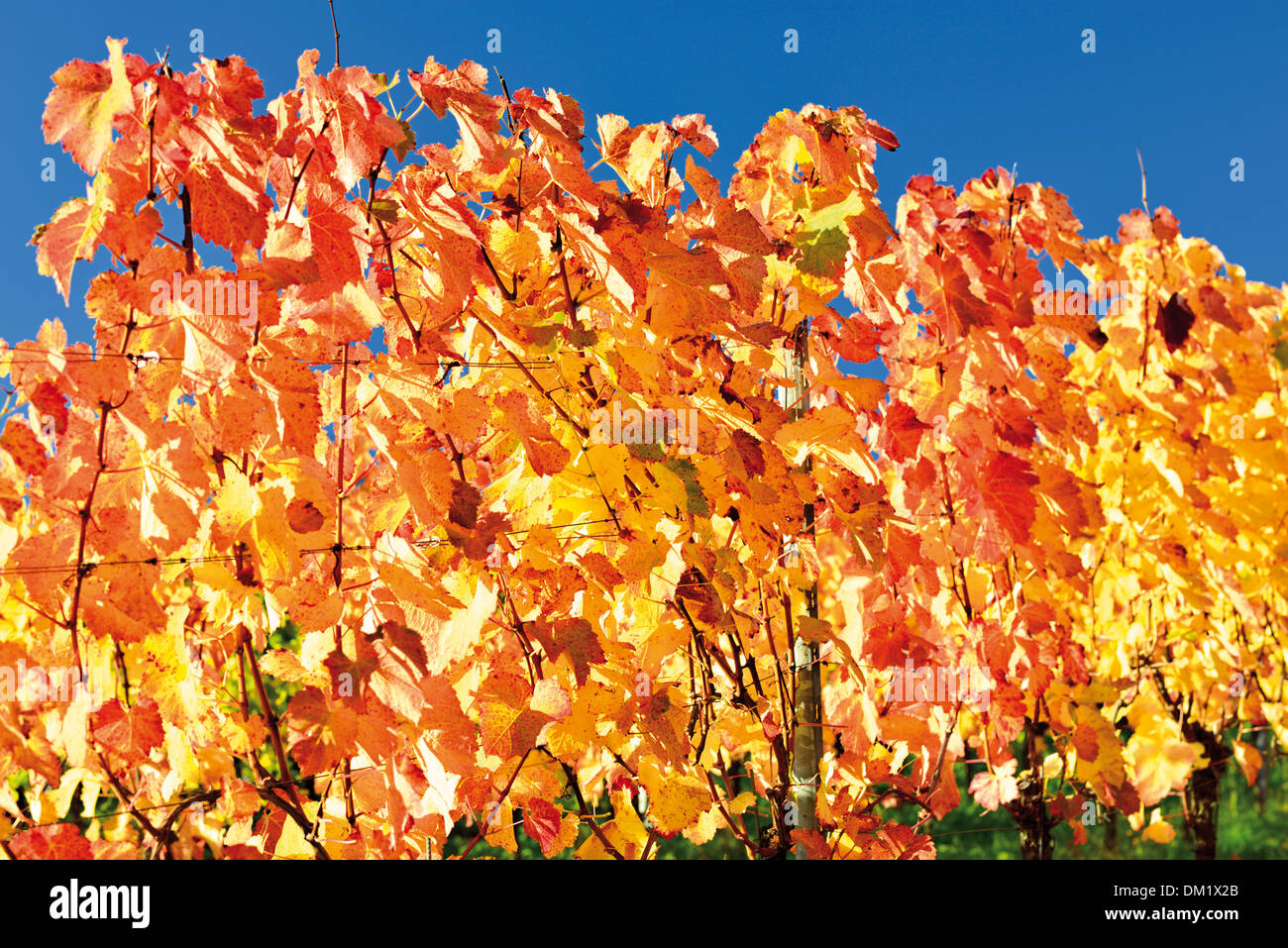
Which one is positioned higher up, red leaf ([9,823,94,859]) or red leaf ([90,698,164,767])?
red leaf ([90,698,164,767])

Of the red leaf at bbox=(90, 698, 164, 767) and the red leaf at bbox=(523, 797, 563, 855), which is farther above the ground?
the red leaf at bbox=(90, 698, 164, 767)

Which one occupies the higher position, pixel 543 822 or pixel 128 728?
pixel 128 728

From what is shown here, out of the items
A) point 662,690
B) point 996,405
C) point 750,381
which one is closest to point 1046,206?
point 996,405

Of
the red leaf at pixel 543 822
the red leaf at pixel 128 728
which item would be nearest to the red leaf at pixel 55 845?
the red leaf at pixel 128 728

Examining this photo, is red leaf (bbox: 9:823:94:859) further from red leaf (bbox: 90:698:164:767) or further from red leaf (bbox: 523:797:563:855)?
red leaf (bbox: 523:797:563:855)

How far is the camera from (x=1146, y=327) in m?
2.79

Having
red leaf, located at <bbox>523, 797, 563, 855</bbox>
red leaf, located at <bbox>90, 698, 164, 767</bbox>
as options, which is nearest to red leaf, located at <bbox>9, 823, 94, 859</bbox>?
red leaf, located at <bbox>90, 698, 164, 767</bbox>

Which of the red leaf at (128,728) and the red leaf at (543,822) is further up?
the red leaf at (128,728)

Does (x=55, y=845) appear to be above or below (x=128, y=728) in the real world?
below

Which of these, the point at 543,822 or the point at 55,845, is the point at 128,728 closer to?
the point at 55,845

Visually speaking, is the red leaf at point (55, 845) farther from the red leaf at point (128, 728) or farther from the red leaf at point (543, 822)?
the red leaf at point (543, 822)

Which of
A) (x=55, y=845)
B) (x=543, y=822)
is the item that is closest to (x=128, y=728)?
(x=55, y=845)
